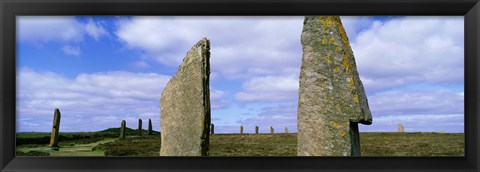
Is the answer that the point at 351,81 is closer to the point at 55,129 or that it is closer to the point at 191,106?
the point at 191,106

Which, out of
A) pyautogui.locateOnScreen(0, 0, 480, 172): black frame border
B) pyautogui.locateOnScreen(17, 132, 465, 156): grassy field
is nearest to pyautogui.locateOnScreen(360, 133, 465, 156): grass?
pyautogui.locateOnScreen(17, 132, 465, 156): grassy field

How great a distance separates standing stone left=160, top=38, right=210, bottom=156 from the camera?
604cm

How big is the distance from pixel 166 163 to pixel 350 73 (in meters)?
3.09

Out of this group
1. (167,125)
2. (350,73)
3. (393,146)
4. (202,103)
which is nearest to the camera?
(350,73)

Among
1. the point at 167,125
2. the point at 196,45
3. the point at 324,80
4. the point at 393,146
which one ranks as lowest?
the point at 393,146

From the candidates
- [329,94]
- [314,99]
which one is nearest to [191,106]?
[314,99]

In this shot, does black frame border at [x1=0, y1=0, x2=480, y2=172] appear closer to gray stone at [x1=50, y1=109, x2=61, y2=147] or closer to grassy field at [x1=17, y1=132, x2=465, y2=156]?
grassy field at [x1=17, y1=132, x2=465, y2=156]

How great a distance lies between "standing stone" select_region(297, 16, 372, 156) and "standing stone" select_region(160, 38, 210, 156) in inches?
45.9

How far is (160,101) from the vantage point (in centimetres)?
655

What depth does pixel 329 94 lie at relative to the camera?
5648 millimetres
